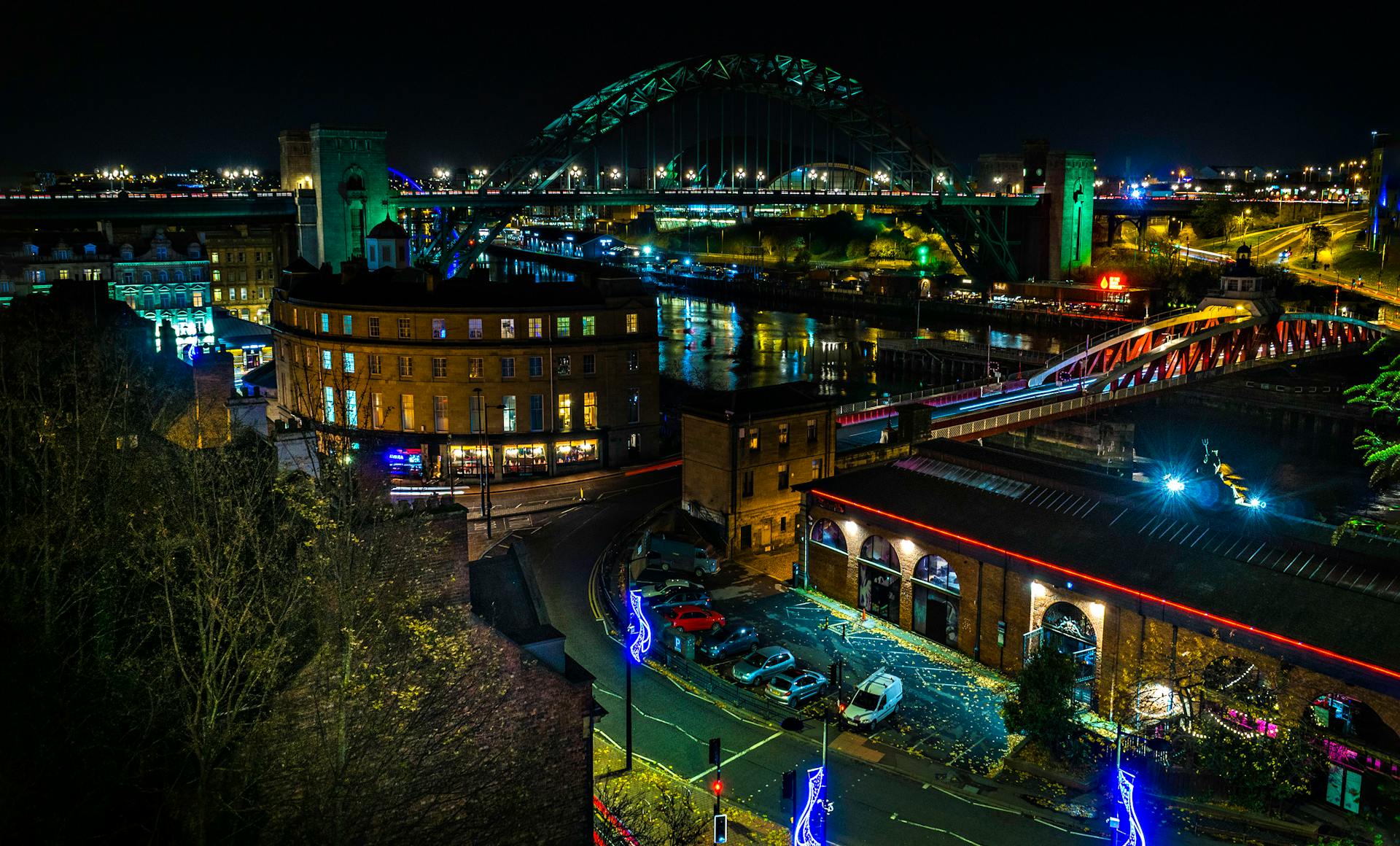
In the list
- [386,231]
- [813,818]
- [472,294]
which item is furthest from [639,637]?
[386,231]

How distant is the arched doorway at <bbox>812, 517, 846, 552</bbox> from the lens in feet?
69.0

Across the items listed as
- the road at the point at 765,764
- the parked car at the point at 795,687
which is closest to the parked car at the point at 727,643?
the road at the point at 765,764

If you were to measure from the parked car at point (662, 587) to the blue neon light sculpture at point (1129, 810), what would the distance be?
850cm

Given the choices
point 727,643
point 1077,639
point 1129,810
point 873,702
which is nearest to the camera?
point 1129,810

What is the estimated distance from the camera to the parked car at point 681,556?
2195 cm

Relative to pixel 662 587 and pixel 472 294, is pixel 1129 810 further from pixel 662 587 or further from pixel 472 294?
pixel 472 294

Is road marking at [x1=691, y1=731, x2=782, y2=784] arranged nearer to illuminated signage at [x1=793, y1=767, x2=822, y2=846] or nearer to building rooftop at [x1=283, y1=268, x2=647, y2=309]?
illuminated signage at [x1=793, y1=767, x2=822, y2=846]

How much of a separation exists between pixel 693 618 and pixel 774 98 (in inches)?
2446

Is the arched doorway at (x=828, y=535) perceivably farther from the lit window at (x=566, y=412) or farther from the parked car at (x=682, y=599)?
the lit window at (x=566, y=412)

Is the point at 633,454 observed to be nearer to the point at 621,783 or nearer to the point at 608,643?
the point at 608,643

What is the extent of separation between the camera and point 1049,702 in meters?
14.6

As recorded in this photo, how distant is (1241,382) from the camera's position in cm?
4684

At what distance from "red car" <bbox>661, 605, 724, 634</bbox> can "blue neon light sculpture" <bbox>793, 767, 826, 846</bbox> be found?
590cm

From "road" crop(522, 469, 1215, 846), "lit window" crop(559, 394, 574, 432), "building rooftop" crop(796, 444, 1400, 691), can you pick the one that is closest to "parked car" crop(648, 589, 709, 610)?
"road" crop(522, 469, 1215, 846)
